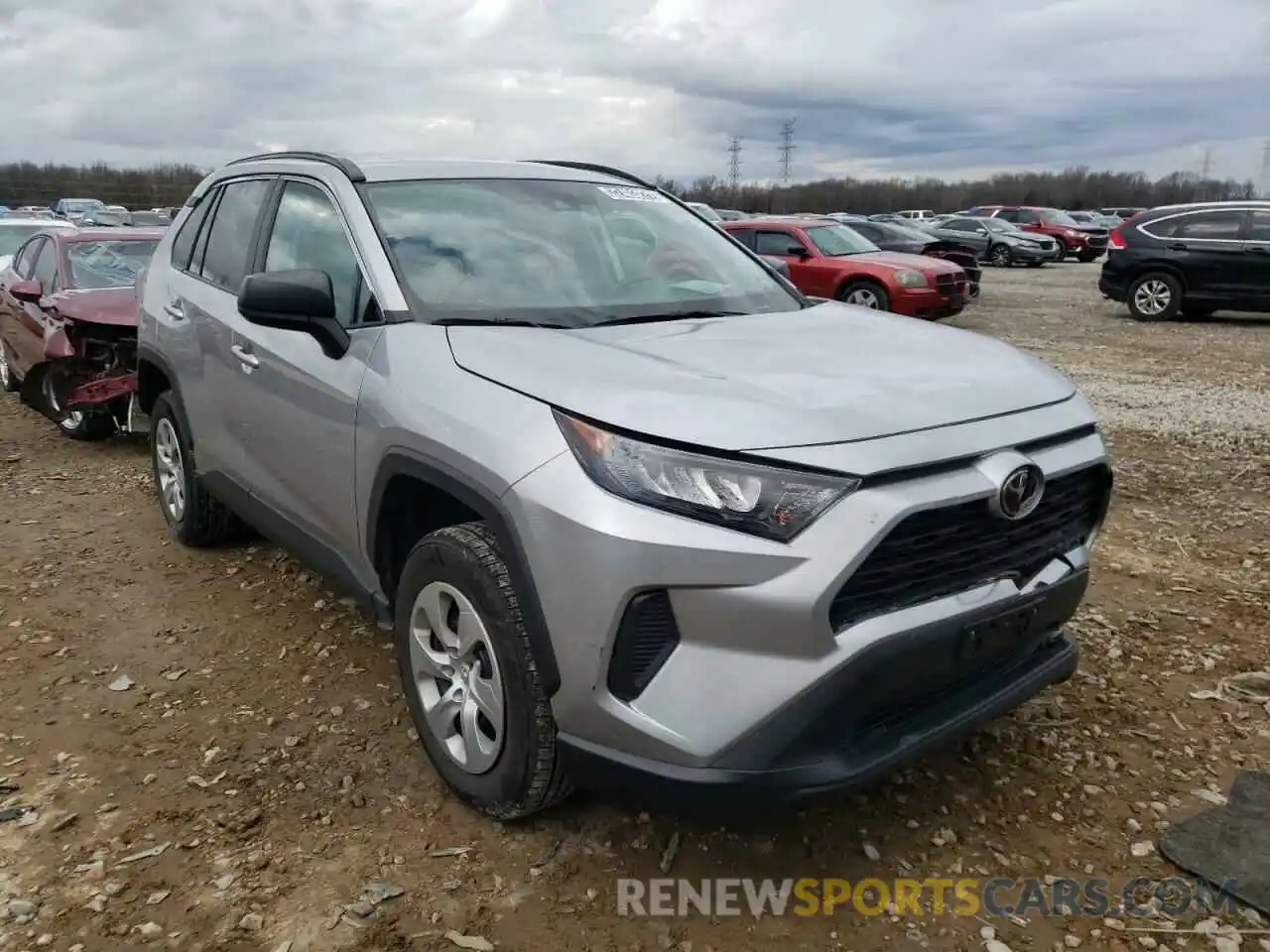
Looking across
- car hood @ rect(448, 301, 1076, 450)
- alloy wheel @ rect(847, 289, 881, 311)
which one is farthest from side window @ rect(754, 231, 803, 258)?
car hood @ rect(448, 301, 1076, 450)

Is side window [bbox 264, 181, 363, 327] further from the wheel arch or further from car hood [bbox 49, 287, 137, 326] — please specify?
car hood [bbox 49, 287, 137, 326]

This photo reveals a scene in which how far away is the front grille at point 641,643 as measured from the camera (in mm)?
2135

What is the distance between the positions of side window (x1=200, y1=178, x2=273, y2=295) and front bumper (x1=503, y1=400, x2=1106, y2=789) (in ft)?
7.69

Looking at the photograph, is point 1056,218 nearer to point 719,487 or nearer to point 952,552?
point 952,552

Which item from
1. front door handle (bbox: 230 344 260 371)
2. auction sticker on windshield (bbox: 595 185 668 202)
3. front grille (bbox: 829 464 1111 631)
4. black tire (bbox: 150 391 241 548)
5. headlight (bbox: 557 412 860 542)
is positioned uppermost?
auction sticker on windshield (bbox: 595 185 668 202)

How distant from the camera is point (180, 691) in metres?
3.56

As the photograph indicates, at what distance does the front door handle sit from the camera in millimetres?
3594

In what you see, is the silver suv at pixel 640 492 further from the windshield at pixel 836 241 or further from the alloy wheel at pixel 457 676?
the windshield at pixel 836 241

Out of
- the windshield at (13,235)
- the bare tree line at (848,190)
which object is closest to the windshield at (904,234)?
the windshield at (13,235)

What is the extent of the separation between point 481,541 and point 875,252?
40.7 feet

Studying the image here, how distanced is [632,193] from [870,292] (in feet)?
31.5

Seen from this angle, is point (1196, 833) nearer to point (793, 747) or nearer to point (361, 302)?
point (793, 747)

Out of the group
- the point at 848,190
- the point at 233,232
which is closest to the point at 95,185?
the point at 848,190

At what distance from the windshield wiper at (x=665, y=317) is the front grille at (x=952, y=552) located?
1179 millimetres
